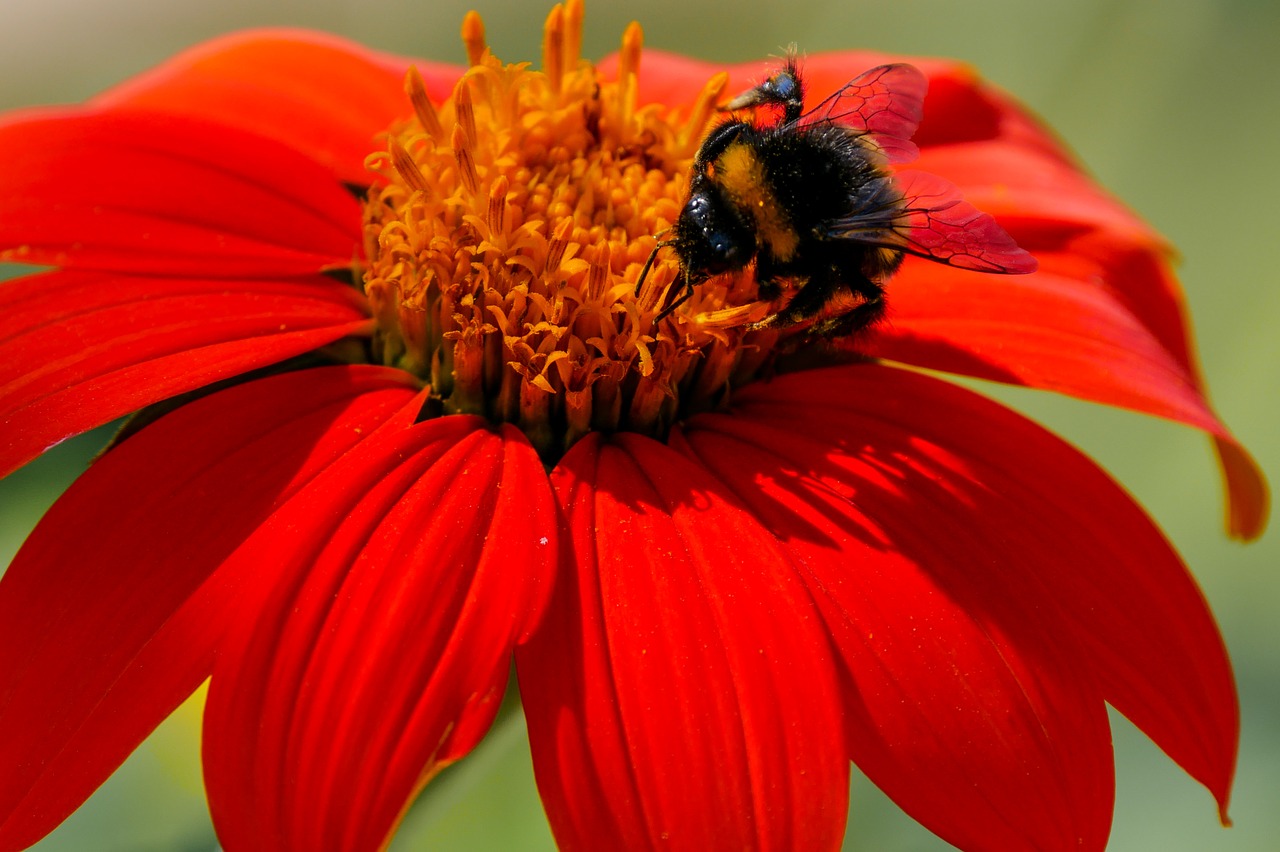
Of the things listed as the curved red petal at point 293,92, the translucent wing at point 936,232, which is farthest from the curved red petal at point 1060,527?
the curved red petal at point 293,92

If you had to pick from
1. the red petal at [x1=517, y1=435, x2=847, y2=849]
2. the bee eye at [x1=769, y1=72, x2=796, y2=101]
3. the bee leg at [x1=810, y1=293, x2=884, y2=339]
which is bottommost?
the red petal at [x1=517, y1=435, x2=847, y2=849]

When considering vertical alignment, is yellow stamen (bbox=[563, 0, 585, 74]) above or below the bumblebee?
above

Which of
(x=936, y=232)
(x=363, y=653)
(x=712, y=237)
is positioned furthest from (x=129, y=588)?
(x=936, y=232)

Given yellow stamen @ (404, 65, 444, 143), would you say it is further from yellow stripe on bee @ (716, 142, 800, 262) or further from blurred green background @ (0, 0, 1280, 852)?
blurred green background @ (0, 0, 1280, 852)

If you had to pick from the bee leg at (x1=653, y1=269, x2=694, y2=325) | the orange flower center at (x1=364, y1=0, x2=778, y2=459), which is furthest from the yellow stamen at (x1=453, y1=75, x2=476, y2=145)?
the bee leg at (x1=653, y1=269, x2=694, y2=325)

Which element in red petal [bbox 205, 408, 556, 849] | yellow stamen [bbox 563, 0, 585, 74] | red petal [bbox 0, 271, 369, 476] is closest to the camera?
red petal [bbox 205, 408, 556, 849]

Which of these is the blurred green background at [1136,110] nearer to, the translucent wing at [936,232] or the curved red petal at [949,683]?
the curved red petal at [949,683]
